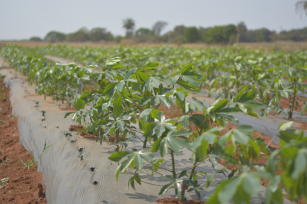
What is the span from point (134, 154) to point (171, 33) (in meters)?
51.3

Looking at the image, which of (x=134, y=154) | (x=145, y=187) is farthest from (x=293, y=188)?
(x=145, y=187)

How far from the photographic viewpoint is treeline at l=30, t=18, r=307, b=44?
38312 millimetres

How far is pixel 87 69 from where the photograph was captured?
279 cm

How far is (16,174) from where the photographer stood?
139 inches

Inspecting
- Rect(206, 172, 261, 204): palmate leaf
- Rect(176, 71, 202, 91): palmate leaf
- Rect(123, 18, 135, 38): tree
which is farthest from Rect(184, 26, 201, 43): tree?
Rect(206, 172, 261, 204): palmate leaf

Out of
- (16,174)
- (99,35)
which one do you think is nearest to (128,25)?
(99,35)

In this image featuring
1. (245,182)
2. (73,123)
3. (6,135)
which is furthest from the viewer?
(6,135)

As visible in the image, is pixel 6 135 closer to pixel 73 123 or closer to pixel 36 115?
pixel 36 115

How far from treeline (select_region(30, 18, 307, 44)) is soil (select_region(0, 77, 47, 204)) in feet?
62.7

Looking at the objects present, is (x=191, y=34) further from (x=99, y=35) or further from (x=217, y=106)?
(x=217, y=106)

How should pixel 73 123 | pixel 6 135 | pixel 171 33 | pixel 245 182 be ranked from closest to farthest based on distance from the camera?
pixel 245 182 → pixel 73 123 → pixel 6 135 → pixel 171 33

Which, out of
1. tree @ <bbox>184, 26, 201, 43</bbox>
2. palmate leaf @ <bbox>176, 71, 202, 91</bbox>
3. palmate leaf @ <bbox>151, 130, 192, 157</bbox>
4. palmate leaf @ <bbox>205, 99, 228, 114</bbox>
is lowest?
palmate leaf @ <bbox>151, 130, 192, 157</bbox>

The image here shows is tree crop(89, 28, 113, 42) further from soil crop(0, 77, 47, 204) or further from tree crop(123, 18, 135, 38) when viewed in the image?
soil crop(0, 77, 47, 204)

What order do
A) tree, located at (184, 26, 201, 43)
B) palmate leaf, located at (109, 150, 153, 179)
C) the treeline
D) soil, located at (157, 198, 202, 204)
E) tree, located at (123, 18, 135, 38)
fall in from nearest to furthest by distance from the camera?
palmate leaf, located at (109, 150, 153, 179) < soil, located at (157, 198, 202, 204) < the treeline < tree, located at (184, 26, 201, 43) < tree, located at (123, 18, 135, 38)
